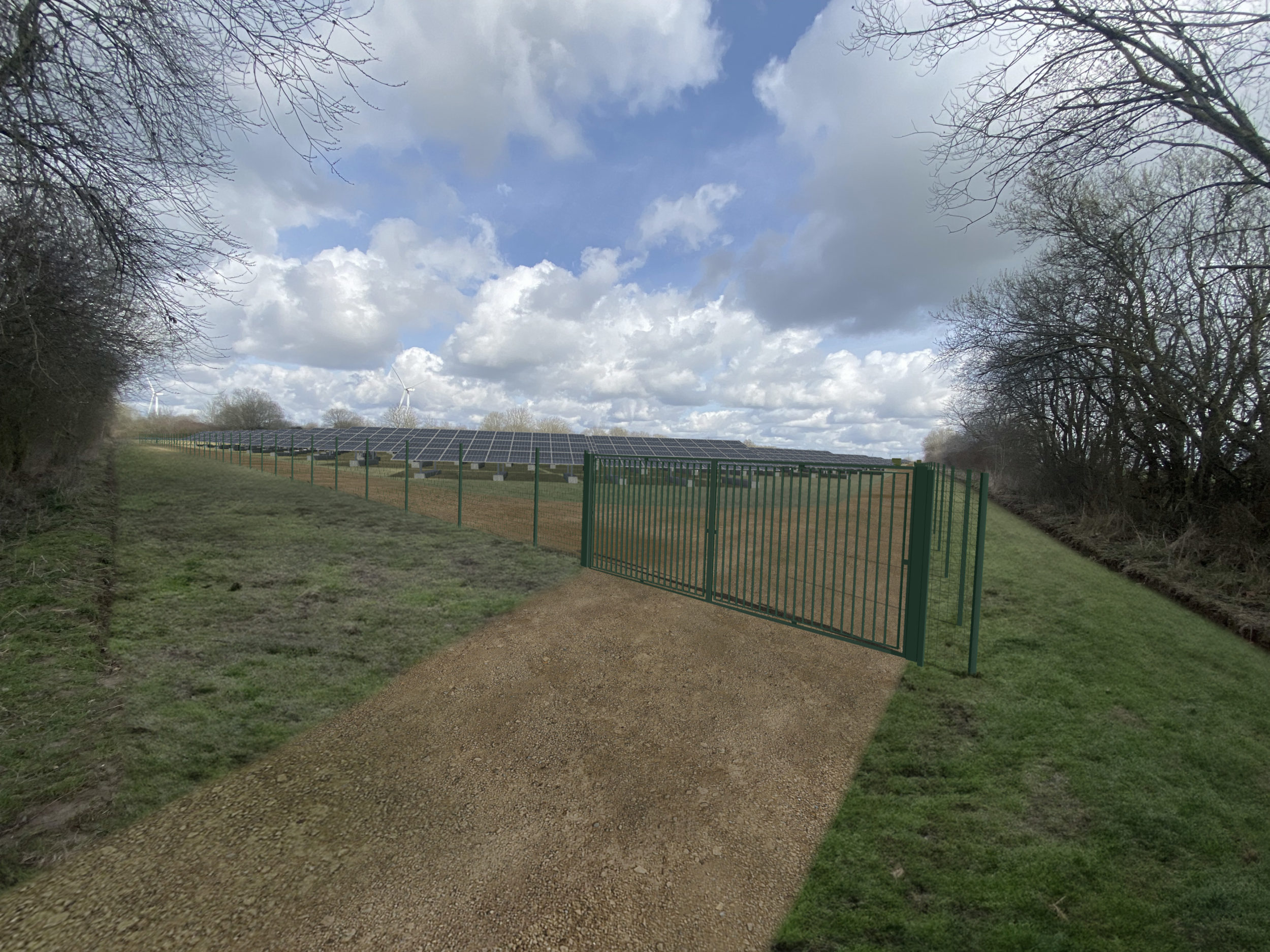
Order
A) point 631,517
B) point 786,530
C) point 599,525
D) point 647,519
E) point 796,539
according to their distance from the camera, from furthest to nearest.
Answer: point 599,525 < point 631,517 < point 647,519 < point 786,530 < point 796,539

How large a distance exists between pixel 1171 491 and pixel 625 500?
11.7m

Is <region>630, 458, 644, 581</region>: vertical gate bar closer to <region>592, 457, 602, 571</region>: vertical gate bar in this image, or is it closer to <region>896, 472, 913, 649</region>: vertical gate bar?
<region>592, 457, 602, 571</region>: vertical gate bar

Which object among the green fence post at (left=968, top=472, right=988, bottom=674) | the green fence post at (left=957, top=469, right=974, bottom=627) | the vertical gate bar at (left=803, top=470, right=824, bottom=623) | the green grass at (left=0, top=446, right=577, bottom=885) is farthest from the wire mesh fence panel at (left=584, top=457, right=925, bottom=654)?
the green grass at (left=0, top=446, right=577, bottom=885)

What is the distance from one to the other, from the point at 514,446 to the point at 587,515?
19.1 metres

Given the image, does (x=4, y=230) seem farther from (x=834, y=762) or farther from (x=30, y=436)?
(x=30, y=436)

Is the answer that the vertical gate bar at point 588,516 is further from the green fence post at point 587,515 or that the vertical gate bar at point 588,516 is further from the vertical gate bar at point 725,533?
the vertical gate bar at point 725,533

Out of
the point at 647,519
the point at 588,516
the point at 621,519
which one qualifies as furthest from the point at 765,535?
the point at 588,516

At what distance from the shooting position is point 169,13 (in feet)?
15.6

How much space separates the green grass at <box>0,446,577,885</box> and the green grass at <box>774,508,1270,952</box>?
3.41 metres

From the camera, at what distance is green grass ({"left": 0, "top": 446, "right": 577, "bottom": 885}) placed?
10.7ft

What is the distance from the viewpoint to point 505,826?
3.07m

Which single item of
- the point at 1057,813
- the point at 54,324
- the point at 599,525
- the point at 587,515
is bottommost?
the point at 1057,813

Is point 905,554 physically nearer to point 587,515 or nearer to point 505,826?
point 505,826

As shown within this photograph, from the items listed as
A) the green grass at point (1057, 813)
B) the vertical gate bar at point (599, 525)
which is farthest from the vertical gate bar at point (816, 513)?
the vertical gate bar at point (599, 525)
